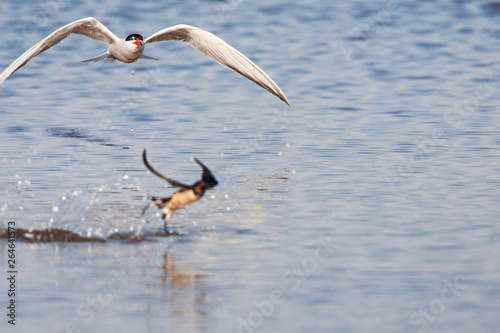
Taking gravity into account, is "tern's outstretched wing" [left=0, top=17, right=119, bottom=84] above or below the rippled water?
above

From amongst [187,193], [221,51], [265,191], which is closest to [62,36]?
[221,51]

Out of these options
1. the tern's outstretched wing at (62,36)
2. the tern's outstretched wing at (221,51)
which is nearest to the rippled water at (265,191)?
the tern's outstretched wing at (221,51)

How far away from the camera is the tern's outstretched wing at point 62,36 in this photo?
9102mm

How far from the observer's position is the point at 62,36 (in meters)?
9.70

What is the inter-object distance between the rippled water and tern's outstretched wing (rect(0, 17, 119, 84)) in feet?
3.91

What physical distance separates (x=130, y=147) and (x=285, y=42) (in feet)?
34.7

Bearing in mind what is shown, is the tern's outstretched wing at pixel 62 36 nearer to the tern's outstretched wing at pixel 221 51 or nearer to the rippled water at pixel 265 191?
the tern's outstretched wing at pixel 221 51

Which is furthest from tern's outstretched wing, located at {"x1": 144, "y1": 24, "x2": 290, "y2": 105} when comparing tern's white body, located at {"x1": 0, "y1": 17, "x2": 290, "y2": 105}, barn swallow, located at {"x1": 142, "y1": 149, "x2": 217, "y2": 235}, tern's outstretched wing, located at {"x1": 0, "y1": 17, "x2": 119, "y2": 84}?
barn swallow, located at {"x1": 142, "y1": 149, "x2": 217, "y2": 235}

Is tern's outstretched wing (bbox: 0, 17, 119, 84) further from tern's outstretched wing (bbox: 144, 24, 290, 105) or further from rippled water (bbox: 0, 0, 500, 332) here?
rippled water (bbox: 0, 0, 500, 332)

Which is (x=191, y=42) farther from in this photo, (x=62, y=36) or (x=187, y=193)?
(x=187, y=193)

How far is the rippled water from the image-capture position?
6.17 m

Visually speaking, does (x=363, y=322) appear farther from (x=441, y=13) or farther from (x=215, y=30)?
(x=441, y=13)

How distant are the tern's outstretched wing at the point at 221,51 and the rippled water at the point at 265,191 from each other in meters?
0.95

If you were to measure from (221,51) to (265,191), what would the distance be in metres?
1.81
